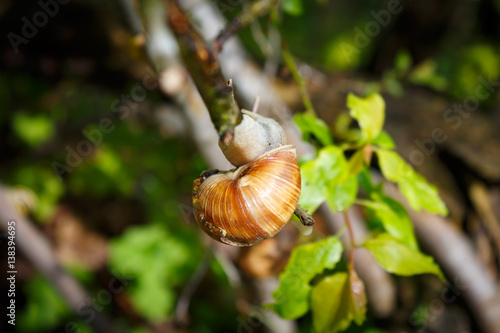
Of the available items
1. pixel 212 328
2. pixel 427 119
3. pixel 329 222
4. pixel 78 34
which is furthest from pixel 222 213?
pixel 78 34

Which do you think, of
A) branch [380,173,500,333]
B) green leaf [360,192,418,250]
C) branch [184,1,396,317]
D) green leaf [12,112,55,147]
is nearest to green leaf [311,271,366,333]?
green leaf [360,192,418,250]

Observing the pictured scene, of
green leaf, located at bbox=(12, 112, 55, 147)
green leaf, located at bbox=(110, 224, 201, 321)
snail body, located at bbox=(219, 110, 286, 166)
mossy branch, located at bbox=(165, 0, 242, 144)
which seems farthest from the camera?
green leaf, located at bbox=(12, 112, 55, 147)

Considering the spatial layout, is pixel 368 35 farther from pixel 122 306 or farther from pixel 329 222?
pixel 122 306

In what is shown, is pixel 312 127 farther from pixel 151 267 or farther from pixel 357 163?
pixel 151 267

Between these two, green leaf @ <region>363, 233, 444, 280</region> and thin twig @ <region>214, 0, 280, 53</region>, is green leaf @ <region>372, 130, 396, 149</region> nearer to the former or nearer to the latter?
green leaf @ <region>363, 233, 444, 280</region>

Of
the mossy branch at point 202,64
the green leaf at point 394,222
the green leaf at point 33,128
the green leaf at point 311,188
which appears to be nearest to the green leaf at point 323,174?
the green leaf at point 311,188
